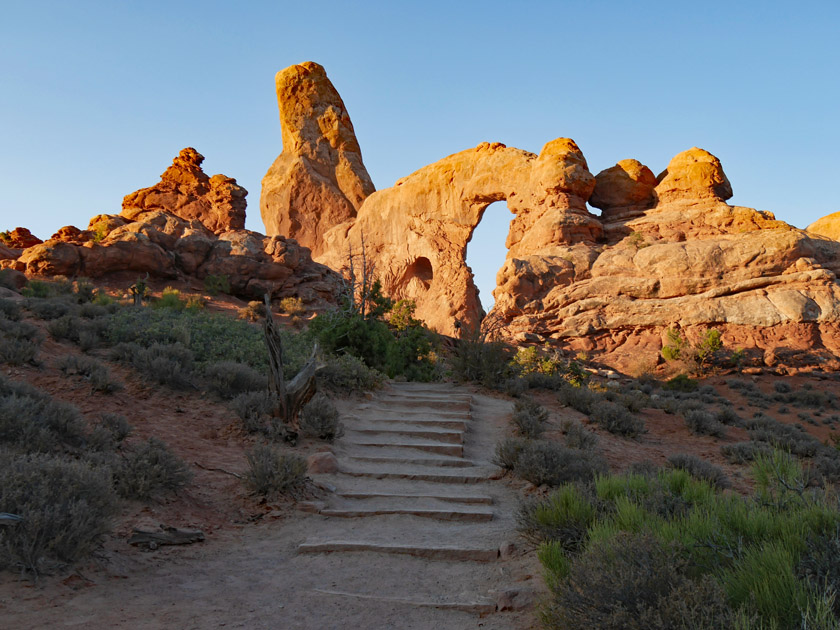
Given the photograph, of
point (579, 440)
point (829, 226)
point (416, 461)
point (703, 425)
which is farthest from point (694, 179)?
point (416, 461)

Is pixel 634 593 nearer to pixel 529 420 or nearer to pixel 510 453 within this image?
pixel 510 453

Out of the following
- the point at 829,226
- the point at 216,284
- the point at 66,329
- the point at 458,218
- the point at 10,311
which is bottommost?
the point at 66,329

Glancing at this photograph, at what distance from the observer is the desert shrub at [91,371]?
7.75 m

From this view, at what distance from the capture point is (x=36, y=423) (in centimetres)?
544

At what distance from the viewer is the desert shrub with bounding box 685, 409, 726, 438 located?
11188 millimetres

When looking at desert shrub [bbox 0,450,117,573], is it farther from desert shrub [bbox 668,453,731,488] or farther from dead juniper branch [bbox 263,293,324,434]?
desert shrub [bbox 668,453,731,488]

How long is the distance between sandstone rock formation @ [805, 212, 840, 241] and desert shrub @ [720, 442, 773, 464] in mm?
33520

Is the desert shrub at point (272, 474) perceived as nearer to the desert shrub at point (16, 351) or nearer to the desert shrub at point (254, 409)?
the desert shrub at point (254, 409)

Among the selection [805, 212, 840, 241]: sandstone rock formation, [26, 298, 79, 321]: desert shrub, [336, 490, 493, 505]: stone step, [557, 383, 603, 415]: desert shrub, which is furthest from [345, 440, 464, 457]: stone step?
[805, 212, 840, 241]: sandstone rock formation

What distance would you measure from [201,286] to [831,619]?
27.0 meters

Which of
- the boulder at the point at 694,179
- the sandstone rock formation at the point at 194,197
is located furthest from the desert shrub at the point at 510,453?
the sandstone rock formation at the point at 194,197

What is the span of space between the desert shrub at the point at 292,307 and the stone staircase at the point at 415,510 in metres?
14.9

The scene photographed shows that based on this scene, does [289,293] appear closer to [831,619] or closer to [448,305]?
[448,305]

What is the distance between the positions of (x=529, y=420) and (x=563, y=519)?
18.4 feet
